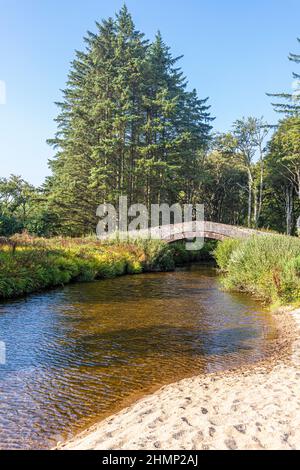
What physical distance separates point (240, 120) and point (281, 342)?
1312 inches

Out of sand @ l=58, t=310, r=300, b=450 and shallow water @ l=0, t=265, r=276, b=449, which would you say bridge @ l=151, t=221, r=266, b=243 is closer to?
shallow water @ l=0, t=265, r=276, b=449

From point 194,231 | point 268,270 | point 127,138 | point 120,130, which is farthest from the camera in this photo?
point 127,138

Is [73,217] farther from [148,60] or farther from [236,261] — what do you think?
[236,261]

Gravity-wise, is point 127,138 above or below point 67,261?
above

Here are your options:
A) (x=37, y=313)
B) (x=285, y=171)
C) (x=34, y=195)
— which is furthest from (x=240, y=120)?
(x=37, y=313)

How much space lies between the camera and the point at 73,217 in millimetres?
32688

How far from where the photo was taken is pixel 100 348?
7395 mm

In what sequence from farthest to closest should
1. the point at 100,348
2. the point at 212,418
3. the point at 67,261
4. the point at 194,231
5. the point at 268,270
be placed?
the point at 194,231, the point at 67,261, the point at 268,270, the point at 100,348, the point at 212,418

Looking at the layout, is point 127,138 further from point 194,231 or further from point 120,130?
point 194,231

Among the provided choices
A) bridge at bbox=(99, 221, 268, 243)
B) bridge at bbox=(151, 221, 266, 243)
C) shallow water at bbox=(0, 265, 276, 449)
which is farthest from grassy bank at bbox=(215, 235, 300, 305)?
bridge at bbox=(151, 221, 266, 243)

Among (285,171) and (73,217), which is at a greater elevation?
(285,171)

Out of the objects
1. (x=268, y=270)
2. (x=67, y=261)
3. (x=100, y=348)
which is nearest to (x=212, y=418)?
(x=100, y=348)

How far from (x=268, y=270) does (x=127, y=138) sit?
2442 cm

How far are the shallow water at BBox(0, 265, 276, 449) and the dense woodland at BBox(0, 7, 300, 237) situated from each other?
1678 cm
